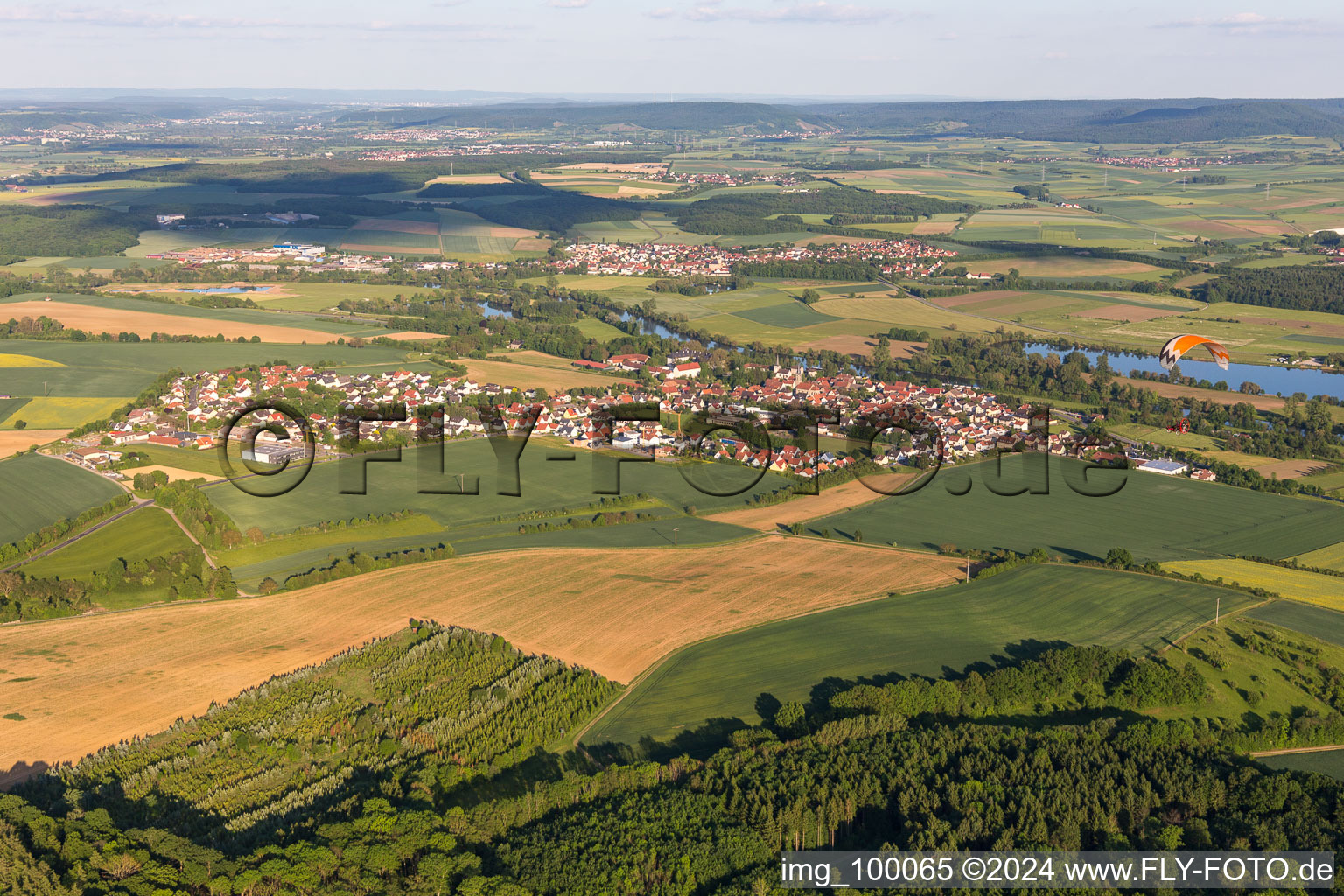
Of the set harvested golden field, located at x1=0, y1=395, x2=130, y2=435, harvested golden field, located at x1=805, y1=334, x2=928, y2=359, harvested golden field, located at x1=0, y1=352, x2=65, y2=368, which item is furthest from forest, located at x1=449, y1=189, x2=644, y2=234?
harvested golden field, located at x1=0, y1=395, x2=130, y2=435

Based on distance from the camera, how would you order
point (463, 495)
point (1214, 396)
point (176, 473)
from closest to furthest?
point (463, 495) → point (176, 473) → point (1214, 396)

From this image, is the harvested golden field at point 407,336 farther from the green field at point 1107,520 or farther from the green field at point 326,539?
the green field at point 1107,520

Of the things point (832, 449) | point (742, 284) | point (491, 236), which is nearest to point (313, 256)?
point (491, 236)

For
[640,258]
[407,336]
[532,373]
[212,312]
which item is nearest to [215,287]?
[212,312]

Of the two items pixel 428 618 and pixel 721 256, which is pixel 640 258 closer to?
pixel 721 256

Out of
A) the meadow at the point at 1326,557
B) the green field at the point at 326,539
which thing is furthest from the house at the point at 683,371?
the meadow at the point at 1326,557

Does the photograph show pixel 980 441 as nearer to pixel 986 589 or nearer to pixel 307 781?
pixel 986 589

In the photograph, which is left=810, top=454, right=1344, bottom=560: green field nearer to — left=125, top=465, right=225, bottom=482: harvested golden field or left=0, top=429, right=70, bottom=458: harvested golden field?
left=125, top=465, right=225, bottom=482: harvested golden field
